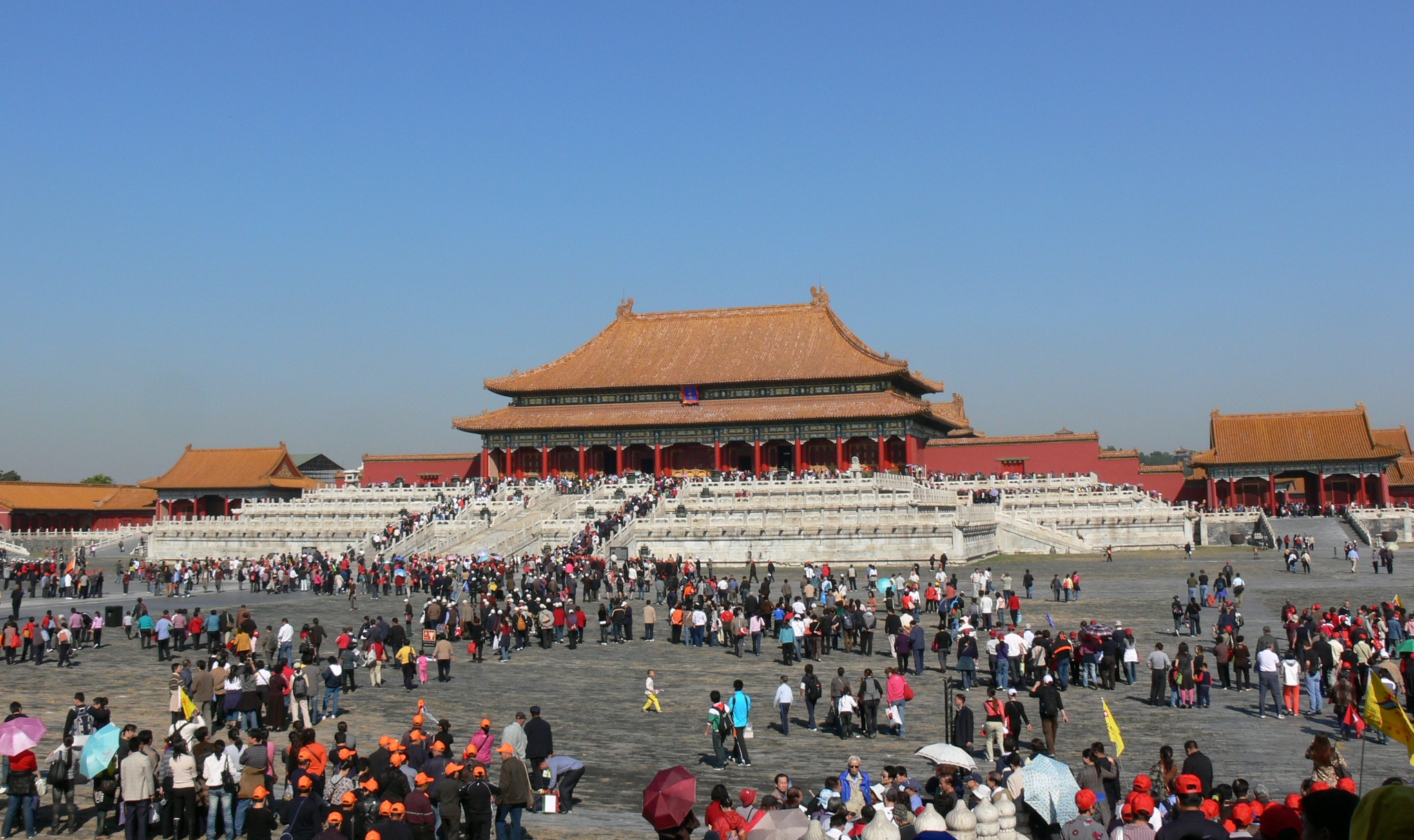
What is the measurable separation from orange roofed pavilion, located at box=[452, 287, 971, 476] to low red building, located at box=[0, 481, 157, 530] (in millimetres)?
22107

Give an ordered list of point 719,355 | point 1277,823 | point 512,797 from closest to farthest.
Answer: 1. point 1277,823
2. point 512,797
3. point 719,355

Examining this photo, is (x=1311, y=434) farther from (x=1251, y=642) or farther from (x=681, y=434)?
(x=1251, y=642)

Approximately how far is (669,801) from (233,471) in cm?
6707


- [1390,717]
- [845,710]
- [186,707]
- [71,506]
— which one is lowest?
[845,710]

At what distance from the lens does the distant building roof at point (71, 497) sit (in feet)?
218

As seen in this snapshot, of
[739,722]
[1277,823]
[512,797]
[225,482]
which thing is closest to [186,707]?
[512,797]

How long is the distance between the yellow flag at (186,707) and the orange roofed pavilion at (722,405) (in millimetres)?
44878

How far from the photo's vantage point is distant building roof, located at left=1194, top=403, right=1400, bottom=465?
5616 cm

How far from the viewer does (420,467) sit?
6806 centimetres

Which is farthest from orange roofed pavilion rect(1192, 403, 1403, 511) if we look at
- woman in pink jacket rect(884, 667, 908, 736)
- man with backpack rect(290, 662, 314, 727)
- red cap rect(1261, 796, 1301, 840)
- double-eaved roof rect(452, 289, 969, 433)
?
red cap rect(1261, 796, 1301, 840)

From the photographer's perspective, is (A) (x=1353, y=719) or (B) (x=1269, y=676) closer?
(A) (x=1353, y=719)

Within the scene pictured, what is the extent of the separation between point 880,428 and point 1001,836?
164 feet

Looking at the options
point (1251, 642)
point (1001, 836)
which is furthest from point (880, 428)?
point (1001, 836)

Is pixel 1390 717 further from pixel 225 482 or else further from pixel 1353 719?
pixel 225 482
